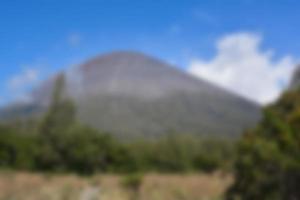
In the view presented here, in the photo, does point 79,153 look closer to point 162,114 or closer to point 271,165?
point 271,165

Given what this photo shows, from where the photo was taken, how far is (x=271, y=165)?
12.2 meters

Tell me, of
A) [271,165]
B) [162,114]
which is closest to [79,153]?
[271,165]

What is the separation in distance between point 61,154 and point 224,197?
2310 centimetres

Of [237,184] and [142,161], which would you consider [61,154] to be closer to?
[142,161]

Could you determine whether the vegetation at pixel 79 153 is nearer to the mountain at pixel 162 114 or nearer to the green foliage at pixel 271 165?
the green foliage at pixel 271 165

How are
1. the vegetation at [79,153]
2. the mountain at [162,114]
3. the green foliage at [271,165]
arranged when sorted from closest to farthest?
the green foliage at [271,165] < the vegetation at [79,153] < the mountain at [162,114]

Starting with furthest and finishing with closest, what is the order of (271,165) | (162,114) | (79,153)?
(162,114) < (79,153) < (271,165)

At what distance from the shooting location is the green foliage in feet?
35.1

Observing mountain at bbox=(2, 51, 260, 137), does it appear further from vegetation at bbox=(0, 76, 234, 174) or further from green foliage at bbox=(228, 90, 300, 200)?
green foliage at bbox=(228, 90, 300, 200)

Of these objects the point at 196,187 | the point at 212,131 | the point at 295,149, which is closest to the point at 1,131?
the point at 196,187

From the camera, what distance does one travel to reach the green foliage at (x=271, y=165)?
10.7 m

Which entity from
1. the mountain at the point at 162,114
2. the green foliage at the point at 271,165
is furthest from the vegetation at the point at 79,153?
the mountain at the point at 162,114

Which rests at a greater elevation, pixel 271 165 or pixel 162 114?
pixel 162 114

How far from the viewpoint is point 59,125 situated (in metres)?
39.1
